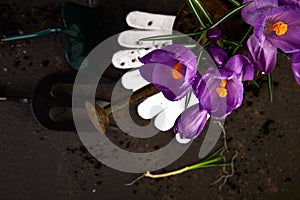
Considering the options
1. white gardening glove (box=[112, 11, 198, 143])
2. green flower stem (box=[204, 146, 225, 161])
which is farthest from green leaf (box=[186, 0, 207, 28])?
green flower stem (box=[204, 146, 225, 161])

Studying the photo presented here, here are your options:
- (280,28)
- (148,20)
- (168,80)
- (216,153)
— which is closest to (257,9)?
(280,28)

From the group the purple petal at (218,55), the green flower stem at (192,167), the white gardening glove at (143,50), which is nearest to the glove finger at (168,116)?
the white gardening glove at (143,50)

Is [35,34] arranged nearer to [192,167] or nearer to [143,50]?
[143,50]

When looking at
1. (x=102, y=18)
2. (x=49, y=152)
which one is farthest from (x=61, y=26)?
(x=49, y=152)

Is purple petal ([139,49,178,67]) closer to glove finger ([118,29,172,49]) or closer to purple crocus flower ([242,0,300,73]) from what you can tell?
purple crocus flower ([242,0,300,73])

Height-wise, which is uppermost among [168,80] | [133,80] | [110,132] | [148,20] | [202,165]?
[168,80]

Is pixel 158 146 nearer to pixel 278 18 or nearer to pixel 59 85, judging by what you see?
pixel 59 85

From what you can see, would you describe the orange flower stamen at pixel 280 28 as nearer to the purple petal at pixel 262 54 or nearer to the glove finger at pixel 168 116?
the purple petal at pixel 262 54
